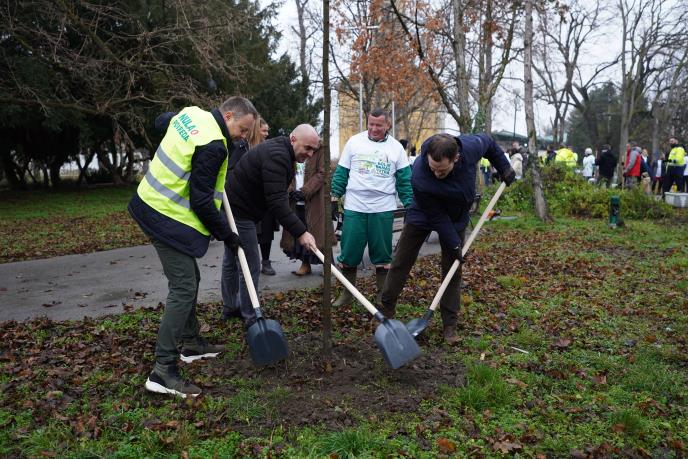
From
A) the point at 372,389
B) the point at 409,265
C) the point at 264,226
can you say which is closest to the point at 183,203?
the point at 372,389

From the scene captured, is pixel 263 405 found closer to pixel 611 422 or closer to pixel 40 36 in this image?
pixel 611 422

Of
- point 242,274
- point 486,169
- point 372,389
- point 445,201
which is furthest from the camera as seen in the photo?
point 486,169

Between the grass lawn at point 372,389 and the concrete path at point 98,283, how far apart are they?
61 cm

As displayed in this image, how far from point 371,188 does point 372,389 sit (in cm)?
231

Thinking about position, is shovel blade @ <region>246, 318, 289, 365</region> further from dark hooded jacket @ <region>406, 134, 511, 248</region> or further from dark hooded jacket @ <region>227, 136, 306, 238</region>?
dark hooded jacket @ <region>406, 134, 511, 248</region>

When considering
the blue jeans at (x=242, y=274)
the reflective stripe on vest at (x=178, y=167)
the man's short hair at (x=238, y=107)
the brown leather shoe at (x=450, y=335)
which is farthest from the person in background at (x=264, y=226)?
the brown leather shoe at (x=450, y=335)

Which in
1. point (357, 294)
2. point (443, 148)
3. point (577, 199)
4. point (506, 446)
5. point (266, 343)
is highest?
point (443, 148)

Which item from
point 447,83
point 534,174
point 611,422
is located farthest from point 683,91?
point 611,422

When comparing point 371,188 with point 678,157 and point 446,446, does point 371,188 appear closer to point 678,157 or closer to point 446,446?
point 446,446

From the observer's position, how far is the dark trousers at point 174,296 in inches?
146

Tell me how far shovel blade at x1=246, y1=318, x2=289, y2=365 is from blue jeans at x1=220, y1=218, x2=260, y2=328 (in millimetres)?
849

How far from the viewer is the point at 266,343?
3.88 metres

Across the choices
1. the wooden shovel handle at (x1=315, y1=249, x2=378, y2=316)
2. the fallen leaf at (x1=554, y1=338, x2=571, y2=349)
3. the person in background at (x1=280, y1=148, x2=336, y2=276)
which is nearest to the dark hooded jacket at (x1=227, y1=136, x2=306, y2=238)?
the wooden shovel handle at (x1=315, y1=249, x2=378, y2=316)

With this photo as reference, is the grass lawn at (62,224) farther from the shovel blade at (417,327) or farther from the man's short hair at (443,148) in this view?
the man's short hair at (443,148)
